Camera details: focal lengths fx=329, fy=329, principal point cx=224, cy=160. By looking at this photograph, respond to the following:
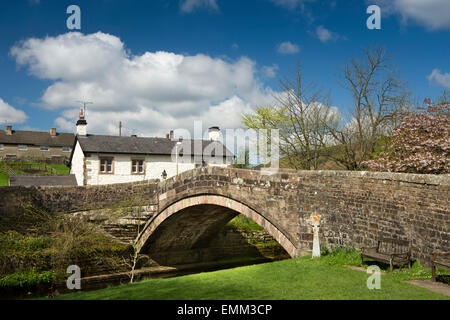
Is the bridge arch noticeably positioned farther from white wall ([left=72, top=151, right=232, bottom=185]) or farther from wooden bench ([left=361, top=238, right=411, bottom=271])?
white wall ([left=72, top=151, right=232, bottom=185])

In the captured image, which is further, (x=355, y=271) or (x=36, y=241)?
(x=36, y=241)

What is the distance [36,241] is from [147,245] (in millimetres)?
5154

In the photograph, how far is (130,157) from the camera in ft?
90.8

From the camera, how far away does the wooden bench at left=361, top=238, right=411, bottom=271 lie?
7195 millimetres

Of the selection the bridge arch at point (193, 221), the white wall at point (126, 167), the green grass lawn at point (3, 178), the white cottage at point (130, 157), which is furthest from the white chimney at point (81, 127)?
the bridge arch at point (193, 221)

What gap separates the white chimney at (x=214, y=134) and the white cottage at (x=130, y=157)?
54.2 inches

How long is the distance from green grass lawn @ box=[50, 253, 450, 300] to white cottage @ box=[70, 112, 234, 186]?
53.6 ft

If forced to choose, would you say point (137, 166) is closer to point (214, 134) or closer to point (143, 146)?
point (143, 146)

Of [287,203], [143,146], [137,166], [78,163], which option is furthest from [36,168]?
[287,203]

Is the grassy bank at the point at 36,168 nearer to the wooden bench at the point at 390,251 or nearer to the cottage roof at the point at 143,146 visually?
the cottage roof at the point at 143,146

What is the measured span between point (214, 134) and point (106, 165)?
11.7 metres
